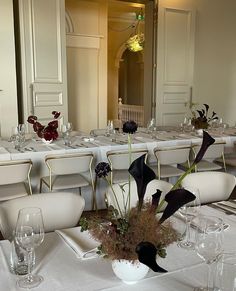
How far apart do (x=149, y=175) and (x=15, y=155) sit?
2192mm

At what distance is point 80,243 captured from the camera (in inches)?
57.2

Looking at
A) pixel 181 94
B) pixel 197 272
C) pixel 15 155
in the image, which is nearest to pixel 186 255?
pixel 197 272

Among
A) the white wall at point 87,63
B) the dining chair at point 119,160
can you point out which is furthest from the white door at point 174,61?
the dining chair at point 119,160

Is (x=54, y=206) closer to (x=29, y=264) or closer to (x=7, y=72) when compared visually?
(x=29, y=264)

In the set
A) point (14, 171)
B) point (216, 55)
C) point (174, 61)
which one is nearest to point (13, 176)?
point (14, 171)

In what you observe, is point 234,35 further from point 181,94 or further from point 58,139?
point 58,139

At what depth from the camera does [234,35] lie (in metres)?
6.65

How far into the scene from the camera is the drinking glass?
111 cm

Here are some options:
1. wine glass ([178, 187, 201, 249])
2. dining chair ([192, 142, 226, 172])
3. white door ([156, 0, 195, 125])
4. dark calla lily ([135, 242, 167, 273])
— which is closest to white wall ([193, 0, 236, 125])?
white door ([156, 0, 195, 125])

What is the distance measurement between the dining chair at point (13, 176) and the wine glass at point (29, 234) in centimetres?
160

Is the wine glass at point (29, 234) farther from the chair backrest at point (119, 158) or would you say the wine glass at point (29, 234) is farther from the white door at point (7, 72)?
the white door at point (7, 72)

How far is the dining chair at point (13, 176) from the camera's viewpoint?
2824 mm

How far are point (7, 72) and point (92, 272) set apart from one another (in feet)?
13.4

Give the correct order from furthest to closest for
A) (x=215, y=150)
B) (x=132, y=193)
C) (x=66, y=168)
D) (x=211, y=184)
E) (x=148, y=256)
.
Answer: (x=215, y=150)
(x=66, y=168)
(x=211, y=184)
(x=132, y=193)
(x=148, y=256)
